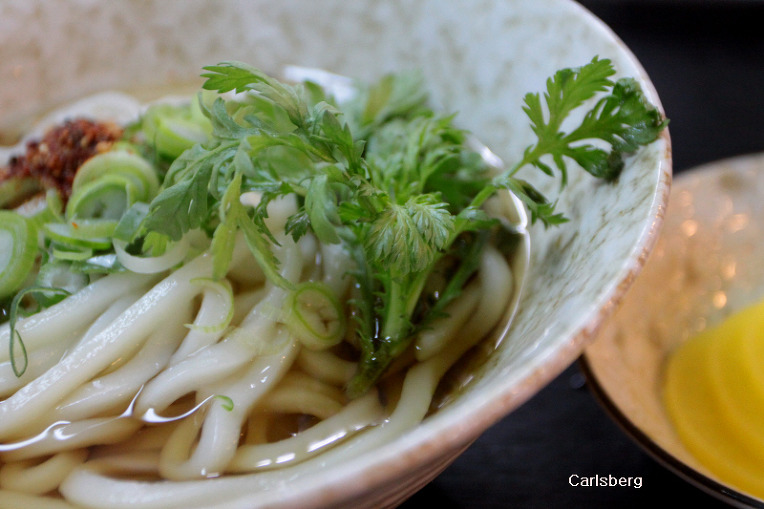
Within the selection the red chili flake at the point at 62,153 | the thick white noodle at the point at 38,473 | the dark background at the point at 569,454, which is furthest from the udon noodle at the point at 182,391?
the red chili flake at the point at 62,153

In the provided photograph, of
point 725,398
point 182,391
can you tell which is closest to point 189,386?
point 182,391

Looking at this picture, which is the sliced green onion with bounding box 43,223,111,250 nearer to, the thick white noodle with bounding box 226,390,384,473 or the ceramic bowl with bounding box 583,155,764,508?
the thick white noodle with bounding box 226,390,384,473

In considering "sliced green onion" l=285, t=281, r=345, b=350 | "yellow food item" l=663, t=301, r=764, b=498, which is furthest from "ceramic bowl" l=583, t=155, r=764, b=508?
"sliced green onion" l=285, t=281, r=345, b=350

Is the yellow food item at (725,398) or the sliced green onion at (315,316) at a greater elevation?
the sliced green onion at (315,316)

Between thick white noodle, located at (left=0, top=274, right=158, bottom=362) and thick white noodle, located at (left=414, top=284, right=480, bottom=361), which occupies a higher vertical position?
thick white noodle, located at (left=0, top=274, right=158, bottom=362)

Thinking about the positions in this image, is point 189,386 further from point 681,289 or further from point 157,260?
point 681,289

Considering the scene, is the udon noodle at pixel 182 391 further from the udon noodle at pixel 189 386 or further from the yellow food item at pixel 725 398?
the yellow food item at pixel 725 398

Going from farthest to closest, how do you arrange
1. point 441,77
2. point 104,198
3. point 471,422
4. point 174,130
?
point 441,77
point 174,130
point 104,198
point 471,422
